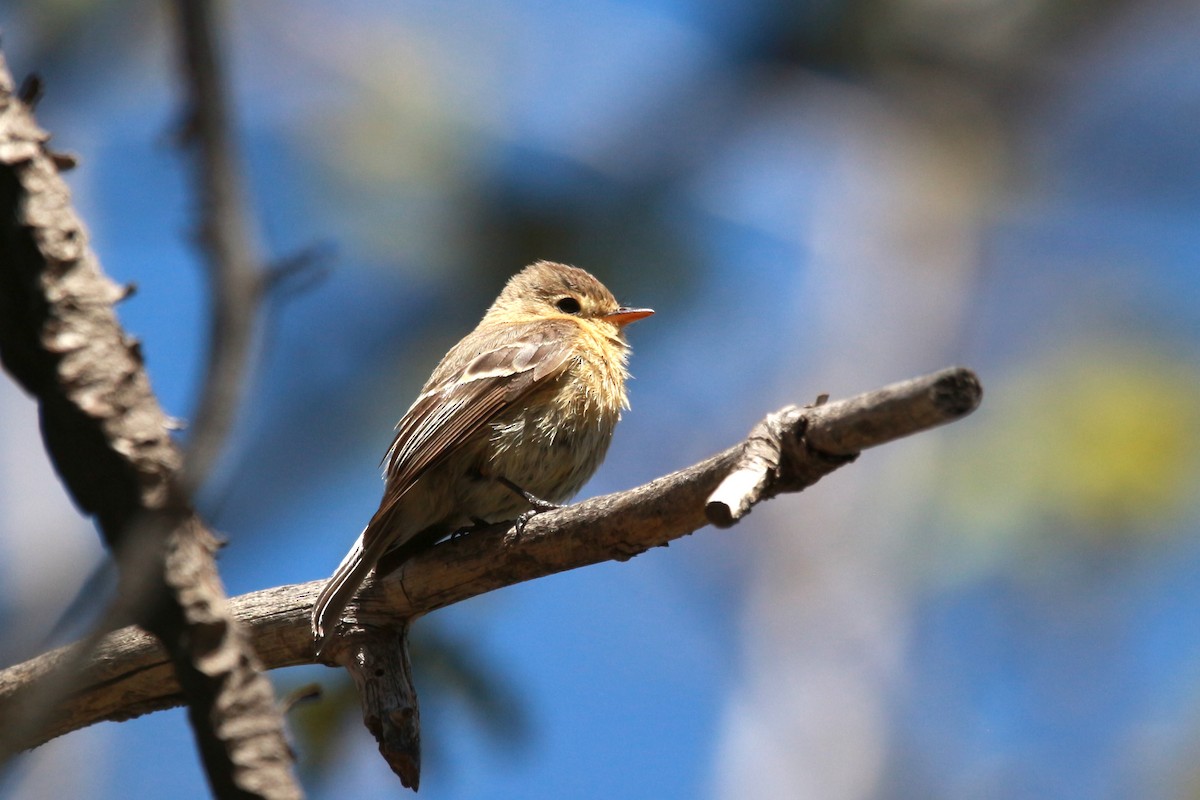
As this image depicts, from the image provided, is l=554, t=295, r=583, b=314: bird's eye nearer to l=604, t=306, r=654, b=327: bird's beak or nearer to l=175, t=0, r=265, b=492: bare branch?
l=604, t=306, r=654, b=327: bird's beak

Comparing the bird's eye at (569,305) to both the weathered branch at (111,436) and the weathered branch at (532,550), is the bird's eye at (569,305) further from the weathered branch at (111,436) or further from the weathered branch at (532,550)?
the weathered branch at (111,436)

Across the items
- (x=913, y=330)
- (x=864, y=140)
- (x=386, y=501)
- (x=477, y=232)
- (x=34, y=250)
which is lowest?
(x=34, y=250)

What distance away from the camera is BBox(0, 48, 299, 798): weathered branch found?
2.15m

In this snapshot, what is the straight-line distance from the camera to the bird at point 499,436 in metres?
5.41

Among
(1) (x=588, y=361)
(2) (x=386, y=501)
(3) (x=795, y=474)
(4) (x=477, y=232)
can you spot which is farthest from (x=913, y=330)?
(3) (x=795, y=474)

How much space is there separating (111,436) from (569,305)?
5.23 meters

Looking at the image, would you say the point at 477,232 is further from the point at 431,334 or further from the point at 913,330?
the point at 913,330

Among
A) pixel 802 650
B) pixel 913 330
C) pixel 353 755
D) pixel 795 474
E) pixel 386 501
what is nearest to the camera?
pixel 795 474

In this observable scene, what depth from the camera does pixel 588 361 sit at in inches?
242

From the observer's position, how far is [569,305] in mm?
7324

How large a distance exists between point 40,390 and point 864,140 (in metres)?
13.0

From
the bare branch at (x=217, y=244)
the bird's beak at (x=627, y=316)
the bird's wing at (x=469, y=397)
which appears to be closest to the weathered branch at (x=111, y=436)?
the bare branch at (x=217, y=244)

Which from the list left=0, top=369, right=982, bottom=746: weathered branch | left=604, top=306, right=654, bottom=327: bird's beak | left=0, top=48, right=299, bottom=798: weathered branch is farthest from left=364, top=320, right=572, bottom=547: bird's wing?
left=0, top=48, right=299, bottom=798: weathered branch

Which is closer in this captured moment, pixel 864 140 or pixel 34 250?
pixel 34 250
